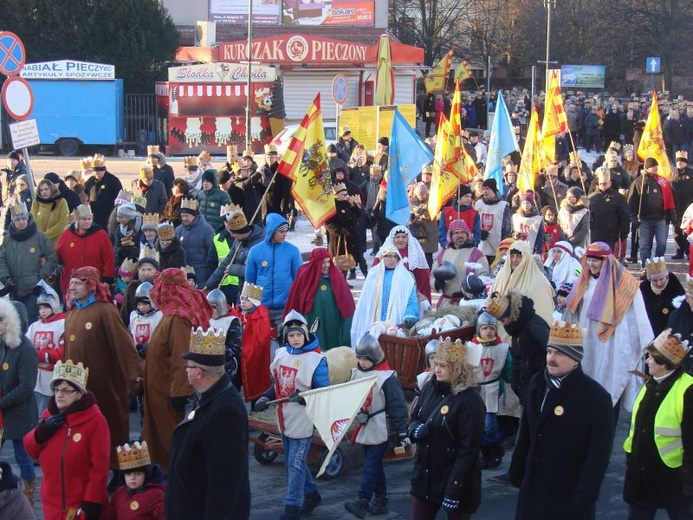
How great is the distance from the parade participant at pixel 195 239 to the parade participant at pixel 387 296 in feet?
8.26

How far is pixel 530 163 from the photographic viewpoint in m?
17.8

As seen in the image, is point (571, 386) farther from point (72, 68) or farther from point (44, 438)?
point (72, 68)

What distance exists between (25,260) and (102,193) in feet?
13.1

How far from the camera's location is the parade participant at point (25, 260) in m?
11.3

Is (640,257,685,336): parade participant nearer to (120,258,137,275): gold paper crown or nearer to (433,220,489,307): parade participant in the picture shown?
(433,220,489,307): parade participant

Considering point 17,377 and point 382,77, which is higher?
point 382,77

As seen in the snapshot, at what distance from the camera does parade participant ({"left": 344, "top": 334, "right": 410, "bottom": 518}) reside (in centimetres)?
755

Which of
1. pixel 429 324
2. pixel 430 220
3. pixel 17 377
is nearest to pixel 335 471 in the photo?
pixel 429 324

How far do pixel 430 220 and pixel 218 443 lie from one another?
9910 millimetres

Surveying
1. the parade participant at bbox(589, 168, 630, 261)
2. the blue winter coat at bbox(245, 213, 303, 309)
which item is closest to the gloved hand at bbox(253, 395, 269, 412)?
the blue winter coat at bbox(245, 213, 303, 309)

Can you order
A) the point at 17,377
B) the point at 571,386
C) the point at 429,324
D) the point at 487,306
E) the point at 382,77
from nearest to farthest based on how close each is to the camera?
the point at 571,386 < the point at 17,377 < the point at 487,306 < the point at 429,324 < the point at 382,77

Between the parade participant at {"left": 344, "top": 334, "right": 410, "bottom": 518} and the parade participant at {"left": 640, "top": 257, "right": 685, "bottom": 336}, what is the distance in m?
2.78

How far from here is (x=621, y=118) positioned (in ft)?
120

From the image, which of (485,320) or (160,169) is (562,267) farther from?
(160,169)
